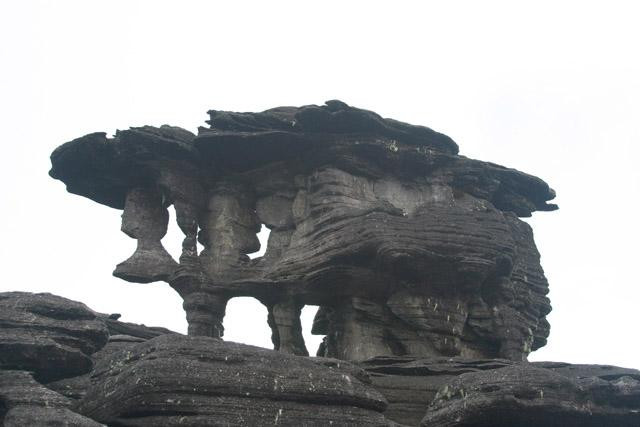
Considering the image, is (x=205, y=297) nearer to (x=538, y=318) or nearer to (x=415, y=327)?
(x=415, y=327)

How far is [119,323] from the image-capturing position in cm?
2422

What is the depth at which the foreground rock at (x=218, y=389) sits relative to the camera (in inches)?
628

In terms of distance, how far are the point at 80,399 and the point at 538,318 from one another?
57.5 ft

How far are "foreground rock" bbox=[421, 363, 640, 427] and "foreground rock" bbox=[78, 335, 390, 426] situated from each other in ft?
5.68

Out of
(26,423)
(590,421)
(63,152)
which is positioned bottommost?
(26,423)

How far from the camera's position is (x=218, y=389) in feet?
53.8

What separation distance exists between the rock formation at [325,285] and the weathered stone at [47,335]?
0.04m

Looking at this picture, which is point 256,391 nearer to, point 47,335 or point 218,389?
point 218,389

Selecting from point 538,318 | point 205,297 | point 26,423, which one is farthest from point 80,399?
point 538,318

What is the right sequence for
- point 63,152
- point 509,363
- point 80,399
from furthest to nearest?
point 63,152 → point 509,363 → point 80,399

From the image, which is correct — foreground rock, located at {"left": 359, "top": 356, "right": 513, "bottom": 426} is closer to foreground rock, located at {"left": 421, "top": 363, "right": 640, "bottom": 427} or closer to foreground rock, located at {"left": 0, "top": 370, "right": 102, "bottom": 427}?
foreground rock, located at {"left": 421, "top": 363, "right": 640, "bottom": 427}

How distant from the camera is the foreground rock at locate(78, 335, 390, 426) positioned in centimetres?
1596

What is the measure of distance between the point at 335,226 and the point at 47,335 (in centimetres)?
1072

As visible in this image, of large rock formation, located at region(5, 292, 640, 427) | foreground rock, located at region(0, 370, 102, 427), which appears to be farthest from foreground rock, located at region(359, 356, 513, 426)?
foreground rock, located at region(0, 370, 102, 427)
